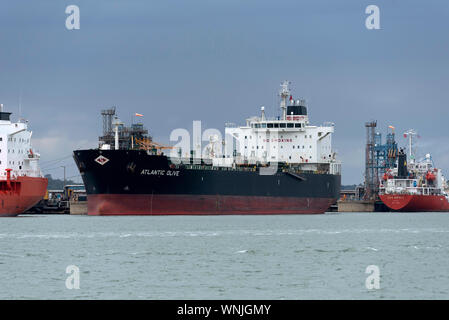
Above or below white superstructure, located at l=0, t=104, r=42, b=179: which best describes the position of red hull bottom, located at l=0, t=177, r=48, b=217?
below

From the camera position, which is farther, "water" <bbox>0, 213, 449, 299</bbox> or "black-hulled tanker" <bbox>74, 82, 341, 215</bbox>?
"black-hulled tanker" <bbox>74, 82, 341, 215</bbox>

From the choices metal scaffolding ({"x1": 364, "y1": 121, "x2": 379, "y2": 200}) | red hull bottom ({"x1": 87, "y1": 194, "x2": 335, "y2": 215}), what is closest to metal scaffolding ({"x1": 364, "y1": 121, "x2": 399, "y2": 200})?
metal scaffolding ({"x1": 364, "y1": 121, "x2": 379, "y2": 200})

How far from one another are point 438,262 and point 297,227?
2059cm

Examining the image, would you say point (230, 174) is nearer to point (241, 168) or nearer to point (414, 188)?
point (241, 168)

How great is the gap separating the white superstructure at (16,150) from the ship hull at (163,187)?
630cm

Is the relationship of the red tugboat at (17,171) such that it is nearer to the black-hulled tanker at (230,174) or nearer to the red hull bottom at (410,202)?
the black-hulled tanker at (230,174)

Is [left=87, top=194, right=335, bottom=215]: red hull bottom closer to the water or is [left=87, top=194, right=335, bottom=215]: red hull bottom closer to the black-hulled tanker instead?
the black-hulled tanker

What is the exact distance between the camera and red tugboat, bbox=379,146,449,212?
96875 mm

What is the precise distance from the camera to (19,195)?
204ft

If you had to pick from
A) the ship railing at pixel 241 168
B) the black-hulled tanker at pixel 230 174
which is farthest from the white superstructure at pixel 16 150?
the ship railing at pixel 241 168

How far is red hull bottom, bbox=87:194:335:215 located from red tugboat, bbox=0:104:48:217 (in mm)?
4589

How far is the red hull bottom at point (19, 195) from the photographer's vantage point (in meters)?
61.9

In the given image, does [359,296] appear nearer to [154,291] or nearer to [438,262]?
[154,291]

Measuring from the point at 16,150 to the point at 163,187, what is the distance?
13125 mm
